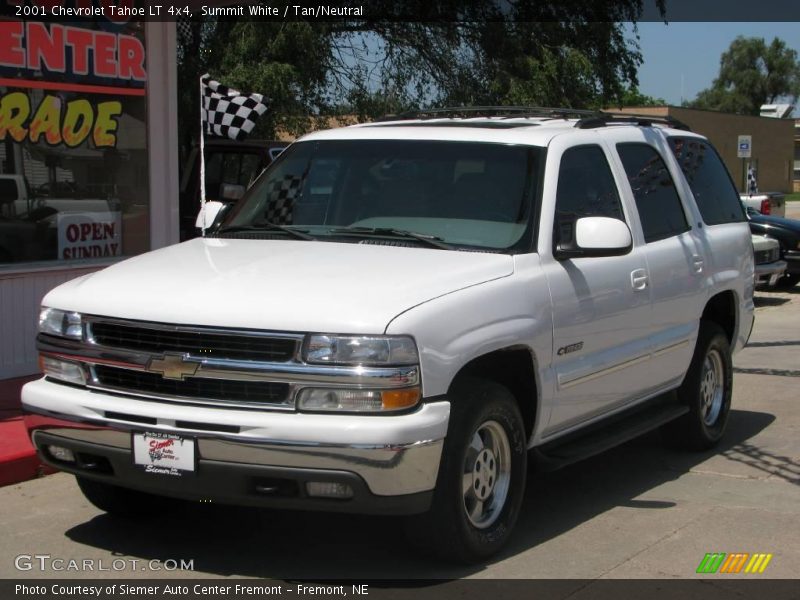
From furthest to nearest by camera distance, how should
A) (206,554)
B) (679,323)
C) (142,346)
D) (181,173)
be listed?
(181,173) < (679,323) < (206,554) < (142,346)

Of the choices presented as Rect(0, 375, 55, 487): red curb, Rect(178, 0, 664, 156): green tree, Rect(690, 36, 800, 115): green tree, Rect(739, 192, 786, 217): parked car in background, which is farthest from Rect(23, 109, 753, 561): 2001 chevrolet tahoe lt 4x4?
Rect(690, 36, 800, 115): green tree

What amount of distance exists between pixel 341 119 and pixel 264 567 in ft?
41.3

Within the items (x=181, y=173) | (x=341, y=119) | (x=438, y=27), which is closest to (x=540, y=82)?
(x=438, y=27)

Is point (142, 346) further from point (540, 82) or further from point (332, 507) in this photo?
point (540, 82)

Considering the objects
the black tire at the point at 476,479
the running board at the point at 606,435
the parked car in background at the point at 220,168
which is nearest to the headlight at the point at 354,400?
the black tire at the point at 476,479

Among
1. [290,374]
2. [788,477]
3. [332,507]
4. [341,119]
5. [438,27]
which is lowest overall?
[788,477]

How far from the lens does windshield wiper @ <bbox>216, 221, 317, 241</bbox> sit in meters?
5.55

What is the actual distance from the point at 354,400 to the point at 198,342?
68 cm

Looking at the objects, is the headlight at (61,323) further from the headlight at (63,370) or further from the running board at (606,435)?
the running board at (606,435)

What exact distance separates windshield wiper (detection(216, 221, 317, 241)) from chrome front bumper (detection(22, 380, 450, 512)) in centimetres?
132

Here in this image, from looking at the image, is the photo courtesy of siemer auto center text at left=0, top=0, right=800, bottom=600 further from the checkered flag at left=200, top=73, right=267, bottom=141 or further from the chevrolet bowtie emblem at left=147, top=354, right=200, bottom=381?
the checkered flag at left=200, top=73, right=267, bottom=141

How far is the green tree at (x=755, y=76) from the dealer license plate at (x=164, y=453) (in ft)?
293

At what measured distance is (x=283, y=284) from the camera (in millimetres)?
4625

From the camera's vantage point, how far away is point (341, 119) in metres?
16.9
